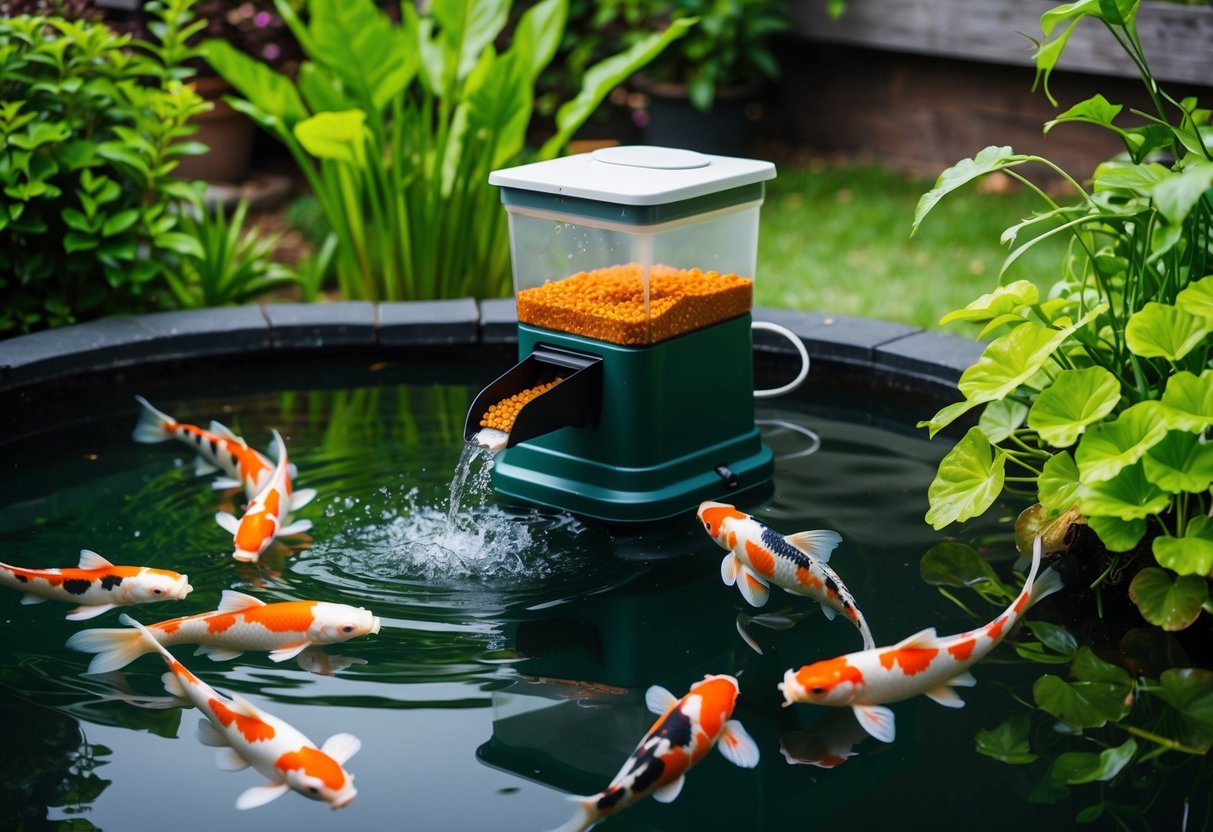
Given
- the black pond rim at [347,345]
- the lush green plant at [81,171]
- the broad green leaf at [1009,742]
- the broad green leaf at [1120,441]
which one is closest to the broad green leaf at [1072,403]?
the broad green leaf at [1120,441]

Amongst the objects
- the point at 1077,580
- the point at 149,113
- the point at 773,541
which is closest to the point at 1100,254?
the point at 1077,580

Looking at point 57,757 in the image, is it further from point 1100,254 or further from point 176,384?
point 1100,254

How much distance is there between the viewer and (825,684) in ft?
7.24

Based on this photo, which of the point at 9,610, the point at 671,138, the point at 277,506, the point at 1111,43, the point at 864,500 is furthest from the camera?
the point at 671,138

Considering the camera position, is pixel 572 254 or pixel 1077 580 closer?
pixel 1077 580

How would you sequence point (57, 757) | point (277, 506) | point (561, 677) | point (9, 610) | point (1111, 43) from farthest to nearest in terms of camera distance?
point (1111, 43) < point (277, 506) < point (9, 610) < point (561, 677) < point (57, 757)

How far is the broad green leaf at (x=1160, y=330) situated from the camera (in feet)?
7.98

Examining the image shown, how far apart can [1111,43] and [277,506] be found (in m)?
4.76

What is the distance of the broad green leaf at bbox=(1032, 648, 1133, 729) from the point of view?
2.34 m

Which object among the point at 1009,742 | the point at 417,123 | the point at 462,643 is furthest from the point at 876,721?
the point at 417,123

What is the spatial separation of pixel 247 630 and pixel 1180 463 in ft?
5.95

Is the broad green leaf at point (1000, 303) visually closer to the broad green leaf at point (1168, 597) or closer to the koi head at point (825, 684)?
the broad green leaf at point (1168, 597)

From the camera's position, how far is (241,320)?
4.29 meters

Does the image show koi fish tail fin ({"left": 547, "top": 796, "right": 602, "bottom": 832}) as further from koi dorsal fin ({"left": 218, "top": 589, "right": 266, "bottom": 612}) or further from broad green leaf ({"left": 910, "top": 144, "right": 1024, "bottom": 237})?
broad green leaf ({"left": 910, "top": 144, "right": 1024, "bottom": 237})
